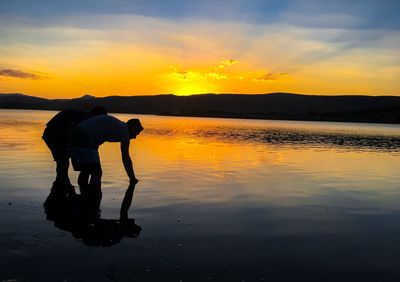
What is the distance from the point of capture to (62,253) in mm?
5406

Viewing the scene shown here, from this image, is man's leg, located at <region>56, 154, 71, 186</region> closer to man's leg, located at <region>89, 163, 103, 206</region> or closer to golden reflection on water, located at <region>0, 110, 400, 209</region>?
golden reflection on water, located at <region>0, 110, 400, 209</region>

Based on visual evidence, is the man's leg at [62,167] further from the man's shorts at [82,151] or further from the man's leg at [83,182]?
the man's shorts at [82,151]

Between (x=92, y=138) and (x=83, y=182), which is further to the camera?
(x=83, y=182)

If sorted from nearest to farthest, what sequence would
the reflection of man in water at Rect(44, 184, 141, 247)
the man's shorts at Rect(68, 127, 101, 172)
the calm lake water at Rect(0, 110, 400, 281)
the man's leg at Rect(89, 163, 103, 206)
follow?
the calm lake water at Rect(0, 110, 400, 281) → the reflection of man in water at Rect(44, 184, 141, 247) → the man's shorts at Rect(68, 127, 101, 172) → the man's leg at Rect(89, 163, 103, 206)

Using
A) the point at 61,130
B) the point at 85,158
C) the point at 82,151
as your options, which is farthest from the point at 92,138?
the point at 61,130

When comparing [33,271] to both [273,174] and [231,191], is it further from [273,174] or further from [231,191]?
[273,174]

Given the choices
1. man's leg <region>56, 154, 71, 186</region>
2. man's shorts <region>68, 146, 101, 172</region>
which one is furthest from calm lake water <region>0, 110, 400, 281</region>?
man's shorts <region>68, 146, 101, 172</region>

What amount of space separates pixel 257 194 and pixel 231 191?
25.0 inches

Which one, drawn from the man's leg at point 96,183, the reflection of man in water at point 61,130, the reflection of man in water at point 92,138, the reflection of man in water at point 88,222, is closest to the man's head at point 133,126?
the reflection of man in water at point 92,138

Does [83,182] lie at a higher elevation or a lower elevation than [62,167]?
lower

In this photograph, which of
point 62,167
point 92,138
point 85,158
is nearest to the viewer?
point 92,138

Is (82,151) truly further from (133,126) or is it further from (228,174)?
(228,174)

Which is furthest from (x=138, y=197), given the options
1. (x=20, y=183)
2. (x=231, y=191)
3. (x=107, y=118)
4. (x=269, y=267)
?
(x=269, y=267)

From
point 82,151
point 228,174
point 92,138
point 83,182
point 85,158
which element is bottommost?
point 228,174
